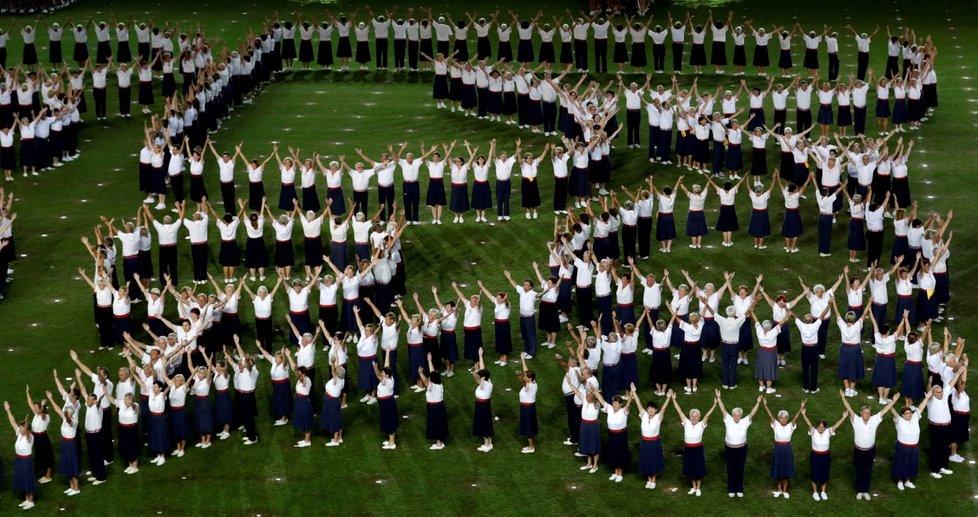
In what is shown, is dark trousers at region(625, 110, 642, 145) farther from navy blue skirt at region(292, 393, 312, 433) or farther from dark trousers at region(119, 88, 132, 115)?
navy blue skirt at region(292, 393, 312, 433)

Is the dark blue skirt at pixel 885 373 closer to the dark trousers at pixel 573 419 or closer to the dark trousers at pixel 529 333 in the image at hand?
the dark trousers at pixel 573 419

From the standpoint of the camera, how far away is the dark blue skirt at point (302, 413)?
2005cm

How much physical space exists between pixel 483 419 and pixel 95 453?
4818 millimetres

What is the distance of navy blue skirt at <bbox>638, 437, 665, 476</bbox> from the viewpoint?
18.8m

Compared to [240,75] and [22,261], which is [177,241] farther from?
[240,75]

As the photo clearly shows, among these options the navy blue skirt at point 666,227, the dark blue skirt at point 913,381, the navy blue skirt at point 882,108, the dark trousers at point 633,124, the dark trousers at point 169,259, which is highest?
the navy blue skirt at point 882,108

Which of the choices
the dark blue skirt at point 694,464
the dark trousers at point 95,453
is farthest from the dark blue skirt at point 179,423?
the dark blue skirt at point 694,464

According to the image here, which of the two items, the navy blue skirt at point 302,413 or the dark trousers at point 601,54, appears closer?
the navy blue skirt at point 302,413

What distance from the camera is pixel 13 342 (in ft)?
74.4

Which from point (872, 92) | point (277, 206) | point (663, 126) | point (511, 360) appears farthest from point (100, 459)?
point (872, 92)

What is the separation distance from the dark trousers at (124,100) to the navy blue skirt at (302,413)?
1377cm

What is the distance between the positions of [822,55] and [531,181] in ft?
37.2

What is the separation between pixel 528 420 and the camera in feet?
64.8

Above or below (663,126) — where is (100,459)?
below
